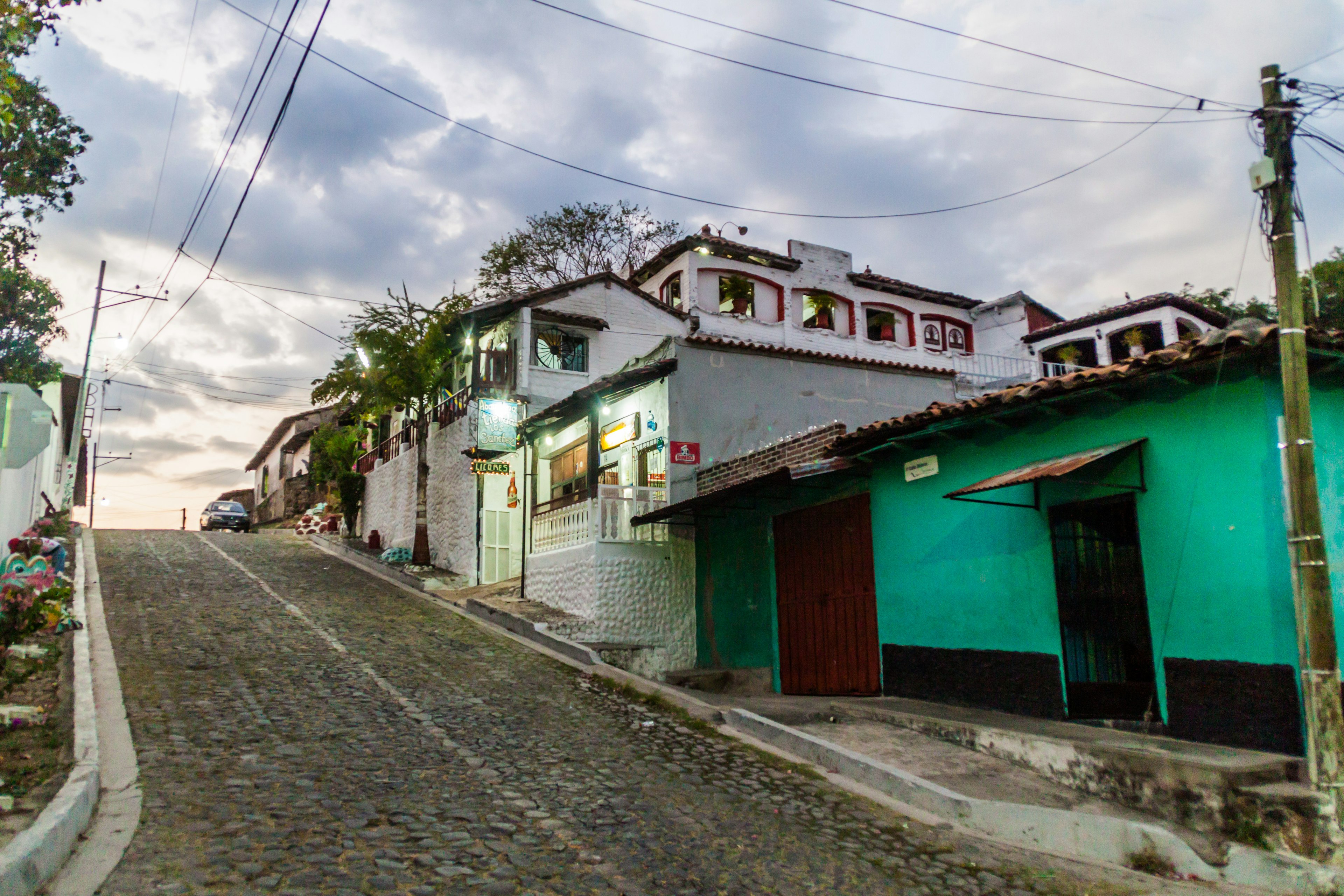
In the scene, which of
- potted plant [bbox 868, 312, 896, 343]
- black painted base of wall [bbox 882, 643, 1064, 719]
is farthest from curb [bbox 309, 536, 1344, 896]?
potted plant [bbox 868, 312, 896, 343]

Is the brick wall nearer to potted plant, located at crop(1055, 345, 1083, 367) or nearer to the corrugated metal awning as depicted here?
the corrugated metal awning

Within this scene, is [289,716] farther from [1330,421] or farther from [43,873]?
[1330,421]

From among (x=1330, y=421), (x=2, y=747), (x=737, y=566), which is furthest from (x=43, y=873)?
(x=737, y=566)

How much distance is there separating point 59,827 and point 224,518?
34.4 metres

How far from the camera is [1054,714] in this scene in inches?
321

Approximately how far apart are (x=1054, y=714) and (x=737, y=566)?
6.85 meters

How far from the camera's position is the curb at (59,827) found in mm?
3961

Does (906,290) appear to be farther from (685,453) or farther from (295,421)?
(295,421)

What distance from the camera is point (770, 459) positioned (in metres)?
13.6

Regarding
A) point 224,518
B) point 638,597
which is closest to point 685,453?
point 638,597

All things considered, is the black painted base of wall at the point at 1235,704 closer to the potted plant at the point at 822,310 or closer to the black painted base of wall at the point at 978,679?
the black painted base of wall at the point at 978,679

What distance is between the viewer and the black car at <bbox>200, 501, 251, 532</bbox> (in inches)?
1385

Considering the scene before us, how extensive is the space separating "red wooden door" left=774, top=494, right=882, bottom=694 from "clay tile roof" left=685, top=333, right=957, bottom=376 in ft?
13.6

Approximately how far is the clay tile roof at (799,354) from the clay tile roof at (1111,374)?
5923 millimetres
